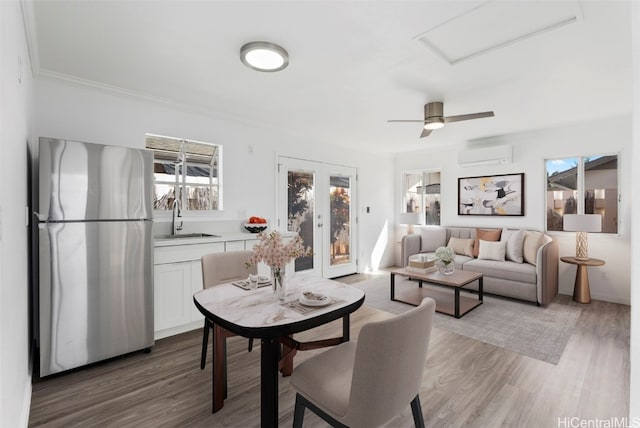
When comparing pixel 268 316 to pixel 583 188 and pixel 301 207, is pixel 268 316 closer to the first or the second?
pixel 301 207

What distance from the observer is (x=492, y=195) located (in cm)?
515

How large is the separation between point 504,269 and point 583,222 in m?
1.08

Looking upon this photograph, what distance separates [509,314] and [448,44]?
3074 mm

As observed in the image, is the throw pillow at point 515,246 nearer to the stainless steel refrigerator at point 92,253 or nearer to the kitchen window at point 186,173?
the kitchen window at point 186,173

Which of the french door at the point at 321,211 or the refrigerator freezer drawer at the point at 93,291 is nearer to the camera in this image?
the refrigerator freezer drawer at the point at 93,291

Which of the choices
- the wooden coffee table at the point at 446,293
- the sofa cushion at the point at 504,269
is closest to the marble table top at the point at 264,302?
the wooden coffee table at the point at 446,293

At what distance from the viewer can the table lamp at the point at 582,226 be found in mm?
3721

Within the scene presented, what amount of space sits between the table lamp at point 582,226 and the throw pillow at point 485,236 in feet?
3.19

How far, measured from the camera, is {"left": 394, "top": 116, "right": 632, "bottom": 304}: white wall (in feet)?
13.0

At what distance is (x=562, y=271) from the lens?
4.41 metres

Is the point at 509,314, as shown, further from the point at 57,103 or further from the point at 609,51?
the point at 57,103

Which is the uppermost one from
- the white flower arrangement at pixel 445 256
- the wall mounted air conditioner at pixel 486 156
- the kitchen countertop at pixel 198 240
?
the wall mounted air conditioner at pixel 486 156

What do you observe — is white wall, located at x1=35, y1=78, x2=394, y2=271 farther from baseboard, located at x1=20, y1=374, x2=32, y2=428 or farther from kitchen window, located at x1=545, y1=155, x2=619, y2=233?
kitchen window, located at x1=545, y1=155, x2=619, y2=233

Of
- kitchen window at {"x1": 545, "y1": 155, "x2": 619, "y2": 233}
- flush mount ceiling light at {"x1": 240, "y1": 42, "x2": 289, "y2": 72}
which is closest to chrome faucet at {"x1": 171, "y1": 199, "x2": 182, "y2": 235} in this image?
flush mount ceiling light at {"x1": 240, "y1": 42, "x2": 289, "y2": 72}
